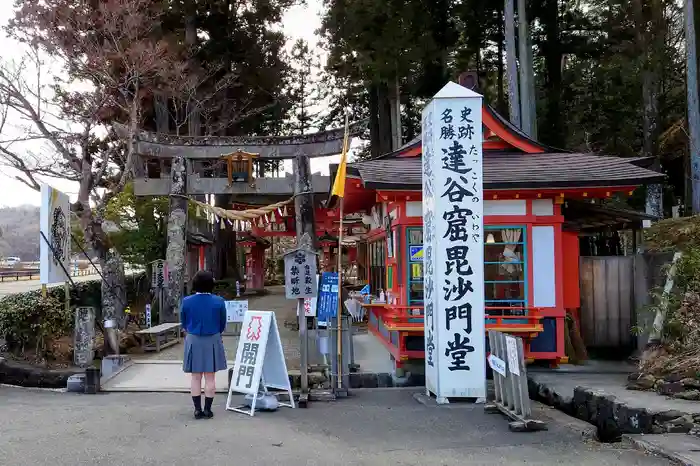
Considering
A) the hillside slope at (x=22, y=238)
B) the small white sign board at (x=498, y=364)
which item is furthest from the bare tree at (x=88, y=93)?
the hillside slope at (x=22, y=238)

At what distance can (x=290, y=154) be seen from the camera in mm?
17656

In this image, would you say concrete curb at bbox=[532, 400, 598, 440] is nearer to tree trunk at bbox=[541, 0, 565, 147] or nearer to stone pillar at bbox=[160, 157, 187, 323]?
stone pillar at bbox=[160, 157, 187, 323]

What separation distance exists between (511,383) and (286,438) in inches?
106

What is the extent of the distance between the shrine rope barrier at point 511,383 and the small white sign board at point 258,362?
2.63 m

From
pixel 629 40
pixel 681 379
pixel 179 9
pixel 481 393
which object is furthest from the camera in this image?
pixel 179 9

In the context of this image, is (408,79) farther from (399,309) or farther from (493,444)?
(493,444)

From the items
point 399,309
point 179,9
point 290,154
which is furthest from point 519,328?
point 179,9

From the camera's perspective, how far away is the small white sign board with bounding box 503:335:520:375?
644 centimetres

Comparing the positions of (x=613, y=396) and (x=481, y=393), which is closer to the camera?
(x=613, y=396)

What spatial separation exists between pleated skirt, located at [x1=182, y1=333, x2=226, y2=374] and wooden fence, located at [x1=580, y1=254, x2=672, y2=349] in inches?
273

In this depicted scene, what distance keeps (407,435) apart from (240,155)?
1203 centimetres

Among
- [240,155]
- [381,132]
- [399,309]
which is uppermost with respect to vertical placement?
[381,132]

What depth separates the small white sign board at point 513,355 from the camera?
6.44 meters

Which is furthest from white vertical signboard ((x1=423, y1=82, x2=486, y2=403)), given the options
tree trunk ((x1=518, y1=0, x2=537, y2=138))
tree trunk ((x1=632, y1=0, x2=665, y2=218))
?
tree trunk ((x1=632, y1=0, x2=665, y2=218))
